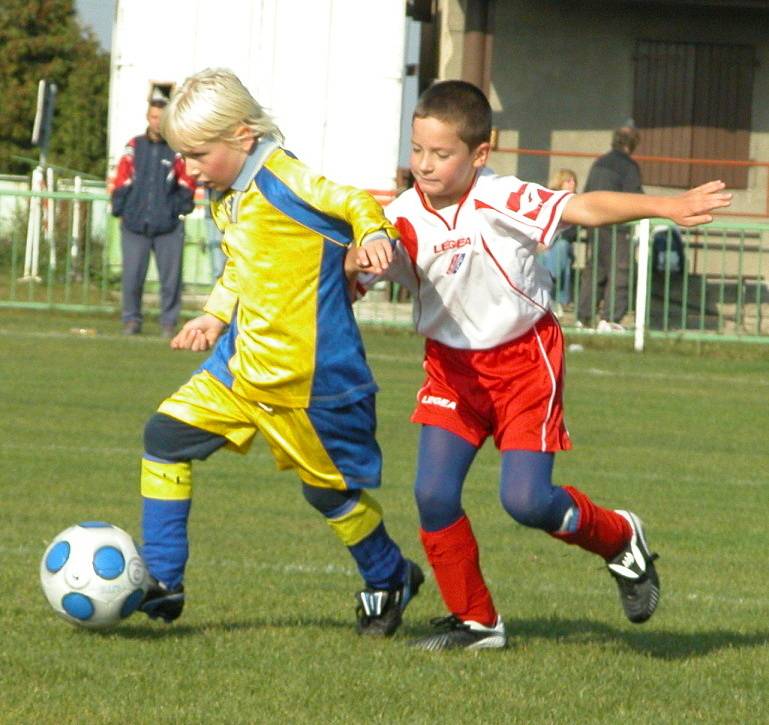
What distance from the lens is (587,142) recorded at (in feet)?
77.9

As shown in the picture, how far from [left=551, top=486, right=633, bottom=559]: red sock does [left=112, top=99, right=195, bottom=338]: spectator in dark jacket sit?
36.5ft

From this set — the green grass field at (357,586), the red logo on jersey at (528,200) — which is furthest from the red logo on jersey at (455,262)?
the green grass field at (357,586)

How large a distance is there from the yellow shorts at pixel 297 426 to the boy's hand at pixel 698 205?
1119 millimetres

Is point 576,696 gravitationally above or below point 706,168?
below

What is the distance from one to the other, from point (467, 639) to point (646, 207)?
1.48 m

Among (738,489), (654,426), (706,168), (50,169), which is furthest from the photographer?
(50,169)

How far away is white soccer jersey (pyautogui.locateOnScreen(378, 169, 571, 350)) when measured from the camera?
5.58 m

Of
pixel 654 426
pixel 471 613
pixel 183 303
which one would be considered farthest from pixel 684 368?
pixel 471 613

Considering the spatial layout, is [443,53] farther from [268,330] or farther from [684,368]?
[268,330]

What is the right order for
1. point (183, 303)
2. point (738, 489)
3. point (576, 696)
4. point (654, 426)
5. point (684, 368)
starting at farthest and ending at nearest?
point (183, 303) < point (684, 368) < point (654, 426) < point (738, 489) < point (576, 696)

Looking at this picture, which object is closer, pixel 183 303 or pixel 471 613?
pixel 471 613

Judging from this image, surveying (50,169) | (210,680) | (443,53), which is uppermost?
(443,53)

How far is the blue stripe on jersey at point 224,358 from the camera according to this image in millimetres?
5660

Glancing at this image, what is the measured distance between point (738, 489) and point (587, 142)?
46.7 ft
